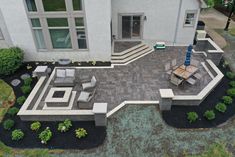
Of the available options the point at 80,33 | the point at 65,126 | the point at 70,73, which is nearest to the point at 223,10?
the point at 80,33

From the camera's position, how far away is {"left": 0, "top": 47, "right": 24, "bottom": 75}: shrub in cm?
1363

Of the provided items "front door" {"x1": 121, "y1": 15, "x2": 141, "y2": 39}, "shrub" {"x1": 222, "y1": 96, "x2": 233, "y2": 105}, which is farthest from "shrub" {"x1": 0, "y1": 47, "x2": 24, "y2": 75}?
"shrub" {"x1": 222, "y1": 96, "x2": 233, "y2": 105}

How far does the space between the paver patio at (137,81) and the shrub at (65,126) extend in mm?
2198

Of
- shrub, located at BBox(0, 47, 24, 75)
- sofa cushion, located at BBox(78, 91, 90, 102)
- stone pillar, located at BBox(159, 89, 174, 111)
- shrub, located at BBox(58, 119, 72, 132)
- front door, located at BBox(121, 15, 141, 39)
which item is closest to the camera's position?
shrub, located at BBox(58, 119, 72, 132)

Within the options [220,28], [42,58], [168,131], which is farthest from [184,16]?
[42,58]

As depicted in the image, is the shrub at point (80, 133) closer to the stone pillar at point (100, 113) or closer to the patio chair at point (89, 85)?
the stone pillar at point (100, 113)

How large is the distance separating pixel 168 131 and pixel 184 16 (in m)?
10.4

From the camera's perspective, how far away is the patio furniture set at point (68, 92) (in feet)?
36.2

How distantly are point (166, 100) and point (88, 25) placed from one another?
7495mm

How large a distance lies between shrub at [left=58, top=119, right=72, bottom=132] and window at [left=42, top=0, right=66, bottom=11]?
7.66m

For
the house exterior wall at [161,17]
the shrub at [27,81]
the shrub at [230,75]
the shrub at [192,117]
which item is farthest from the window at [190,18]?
the shrub at [27,81]

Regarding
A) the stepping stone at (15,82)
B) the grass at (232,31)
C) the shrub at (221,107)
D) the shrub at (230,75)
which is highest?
the grass at (232,31)

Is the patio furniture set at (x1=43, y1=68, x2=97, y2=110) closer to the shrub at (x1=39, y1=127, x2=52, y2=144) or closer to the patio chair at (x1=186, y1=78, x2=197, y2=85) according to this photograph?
the shrub at (x1=39, y1=127, x2=52, y2=144)

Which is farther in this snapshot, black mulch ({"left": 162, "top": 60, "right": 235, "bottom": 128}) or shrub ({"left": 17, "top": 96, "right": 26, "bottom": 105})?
shrub ({"left": 17, "top": 96, "right": 26, "bottom": 105})
